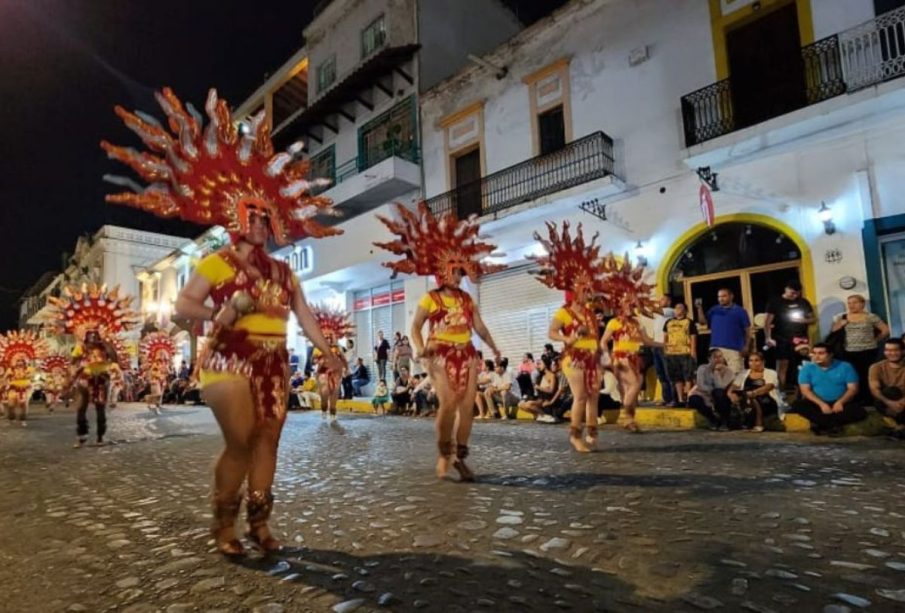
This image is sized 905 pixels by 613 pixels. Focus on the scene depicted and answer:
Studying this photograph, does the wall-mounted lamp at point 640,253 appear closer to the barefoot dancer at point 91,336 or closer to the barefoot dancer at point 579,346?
the barefoot dancer at point 579,346

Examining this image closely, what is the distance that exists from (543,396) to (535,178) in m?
6.84

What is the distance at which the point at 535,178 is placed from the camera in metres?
16.1

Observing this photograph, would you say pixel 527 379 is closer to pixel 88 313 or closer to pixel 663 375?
pixel 663 375

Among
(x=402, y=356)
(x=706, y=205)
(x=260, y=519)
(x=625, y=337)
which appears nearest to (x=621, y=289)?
(x=625, y=337)

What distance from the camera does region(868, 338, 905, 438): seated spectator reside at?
7.28 meters

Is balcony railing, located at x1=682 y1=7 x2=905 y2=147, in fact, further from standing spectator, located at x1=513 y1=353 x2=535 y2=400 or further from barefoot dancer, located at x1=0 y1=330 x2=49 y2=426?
barefoot dancer, located at x1=0 y1=330 x2=49 y2=426

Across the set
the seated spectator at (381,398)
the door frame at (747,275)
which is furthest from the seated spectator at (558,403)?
the seated spectator at (381,398)

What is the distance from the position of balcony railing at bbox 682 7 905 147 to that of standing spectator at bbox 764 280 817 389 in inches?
156

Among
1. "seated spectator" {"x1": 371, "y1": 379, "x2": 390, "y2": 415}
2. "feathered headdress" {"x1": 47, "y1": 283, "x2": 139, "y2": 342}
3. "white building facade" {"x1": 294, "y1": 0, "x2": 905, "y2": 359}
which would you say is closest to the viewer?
"feathered headdress" {"x1": 47, "y1": 283, "x2": 139, "y2": 342}

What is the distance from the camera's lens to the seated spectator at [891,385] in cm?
728

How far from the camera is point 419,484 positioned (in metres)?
5.04

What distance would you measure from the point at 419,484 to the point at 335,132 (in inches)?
861

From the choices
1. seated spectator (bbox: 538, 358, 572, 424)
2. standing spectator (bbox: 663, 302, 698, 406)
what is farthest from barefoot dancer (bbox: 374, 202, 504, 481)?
seated spectator (bbox: 538, 358, 572, 424)

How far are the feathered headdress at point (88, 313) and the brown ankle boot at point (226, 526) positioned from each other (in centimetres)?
776
